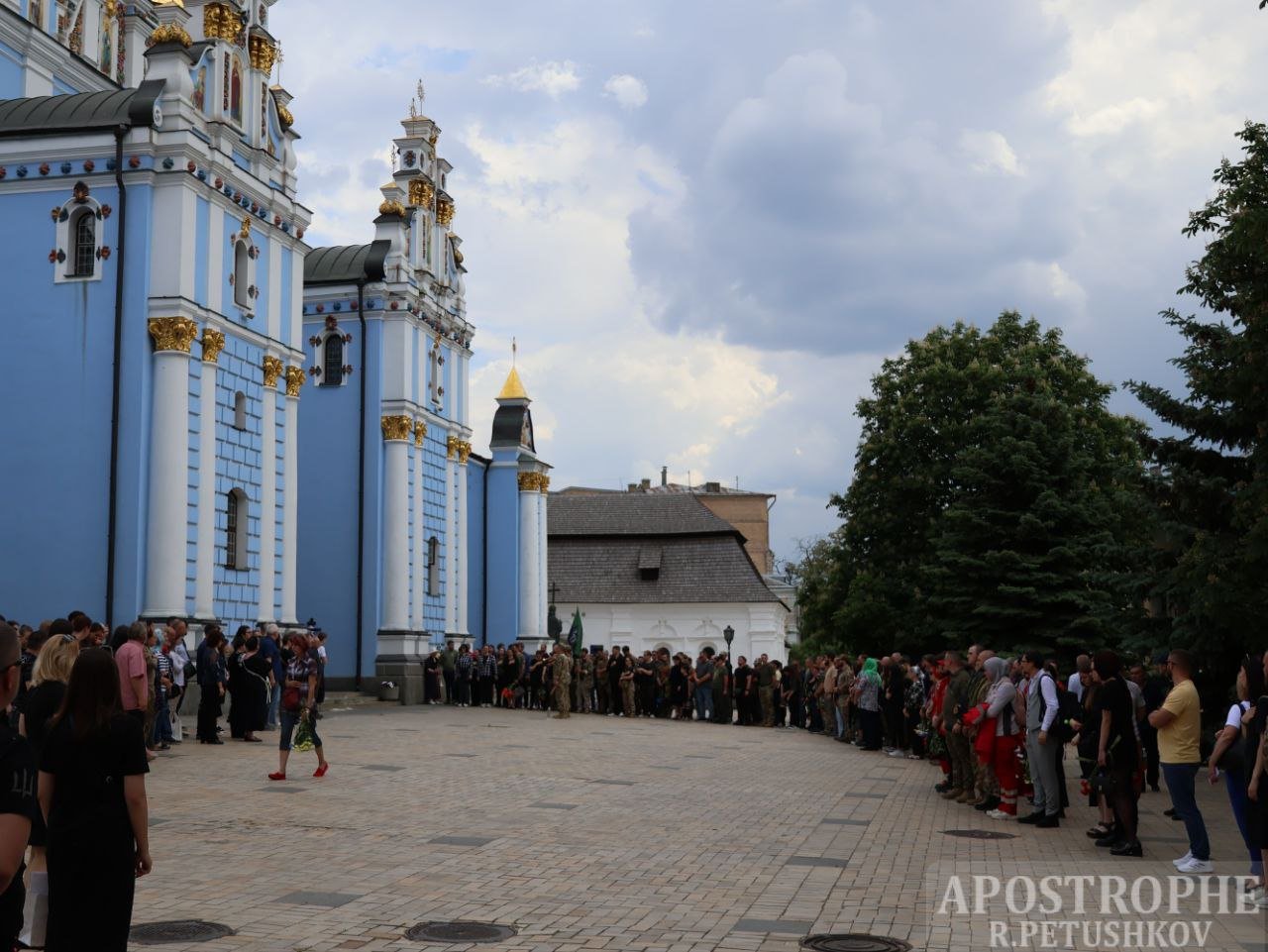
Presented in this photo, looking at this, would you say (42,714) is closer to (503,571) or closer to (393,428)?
(393,428)

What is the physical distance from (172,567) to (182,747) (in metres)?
7.84

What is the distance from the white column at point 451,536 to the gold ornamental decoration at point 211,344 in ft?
51.4

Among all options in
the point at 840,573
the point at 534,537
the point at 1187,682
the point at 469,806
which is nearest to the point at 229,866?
the point at 469,806

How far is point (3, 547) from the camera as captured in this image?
2891cm

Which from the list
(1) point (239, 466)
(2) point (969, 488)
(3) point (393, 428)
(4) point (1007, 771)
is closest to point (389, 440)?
(3) point (393, 428)

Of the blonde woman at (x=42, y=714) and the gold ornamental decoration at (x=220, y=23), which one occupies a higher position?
the gold ornamental decoration at (x=220, y=23)

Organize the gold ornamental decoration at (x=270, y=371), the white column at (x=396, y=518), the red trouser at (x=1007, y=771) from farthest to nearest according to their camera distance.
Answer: the white column at (x=396, y=518) < the gold ornamental decoration at (x=270, y=371) < the red trouser at (x=1007, y=771)

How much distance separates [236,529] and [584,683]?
10.7m

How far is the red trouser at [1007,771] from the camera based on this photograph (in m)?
15.3

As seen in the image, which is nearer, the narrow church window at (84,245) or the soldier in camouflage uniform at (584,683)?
the narrow church window at (84,245)

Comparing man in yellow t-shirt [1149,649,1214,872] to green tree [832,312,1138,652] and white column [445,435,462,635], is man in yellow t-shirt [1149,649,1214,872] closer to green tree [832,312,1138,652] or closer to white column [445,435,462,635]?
green tree [832,312,1138,652]

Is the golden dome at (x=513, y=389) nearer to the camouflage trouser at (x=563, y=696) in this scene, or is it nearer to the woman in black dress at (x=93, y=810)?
the camouflage trouser at (x=563, y=696)

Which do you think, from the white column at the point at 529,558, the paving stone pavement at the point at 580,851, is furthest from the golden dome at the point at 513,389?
the paving stone pavement at the point at 580,851

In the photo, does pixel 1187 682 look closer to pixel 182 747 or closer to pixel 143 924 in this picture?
pixel 143 924
